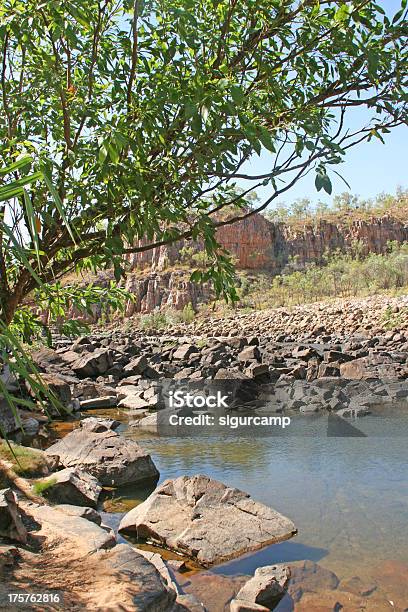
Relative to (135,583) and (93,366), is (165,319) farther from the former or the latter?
(135,583)

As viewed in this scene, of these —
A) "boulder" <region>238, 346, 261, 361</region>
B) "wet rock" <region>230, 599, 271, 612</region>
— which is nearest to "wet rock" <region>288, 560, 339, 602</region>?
"wet rock" <region>230, 599, 271, 612</region>

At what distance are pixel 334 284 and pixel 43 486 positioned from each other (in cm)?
5431

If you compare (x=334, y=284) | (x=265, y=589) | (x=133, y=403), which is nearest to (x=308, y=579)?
(x=265, y=589)

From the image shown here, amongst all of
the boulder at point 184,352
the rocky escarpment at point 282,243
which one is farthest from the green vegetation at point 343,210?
the boulder at point 184,352

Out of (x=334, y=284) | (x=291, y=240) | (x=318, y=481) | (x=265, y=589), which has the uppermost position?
(x=291, y=240)

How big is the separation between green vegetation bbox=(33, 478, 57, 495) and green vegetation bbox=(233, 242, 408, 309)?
42.6 metres

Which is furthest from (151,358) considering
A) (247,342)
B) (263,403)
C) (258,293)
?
(258,293)

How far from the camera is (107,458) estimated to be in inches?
313

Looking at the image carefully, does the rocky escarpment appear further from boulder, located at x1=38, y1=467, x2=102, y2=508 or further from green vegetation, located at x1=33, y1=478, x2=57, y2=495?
green vegetation, located at x1=33, y1=478, x2=57, y2=495

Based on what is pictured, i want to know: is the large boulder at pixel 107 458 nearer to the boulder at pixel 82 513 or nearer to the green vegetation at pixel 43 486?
the green vegetation at pixel 43 486

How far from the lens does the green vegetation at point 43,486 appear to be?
20.5 ft

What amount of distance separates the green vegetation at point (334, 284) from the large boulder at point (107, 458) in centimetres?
4077

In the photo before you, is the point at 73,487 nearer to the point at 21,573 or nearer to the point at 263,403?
the point at 21,573

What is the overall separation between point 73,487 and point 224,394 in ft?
28.6
